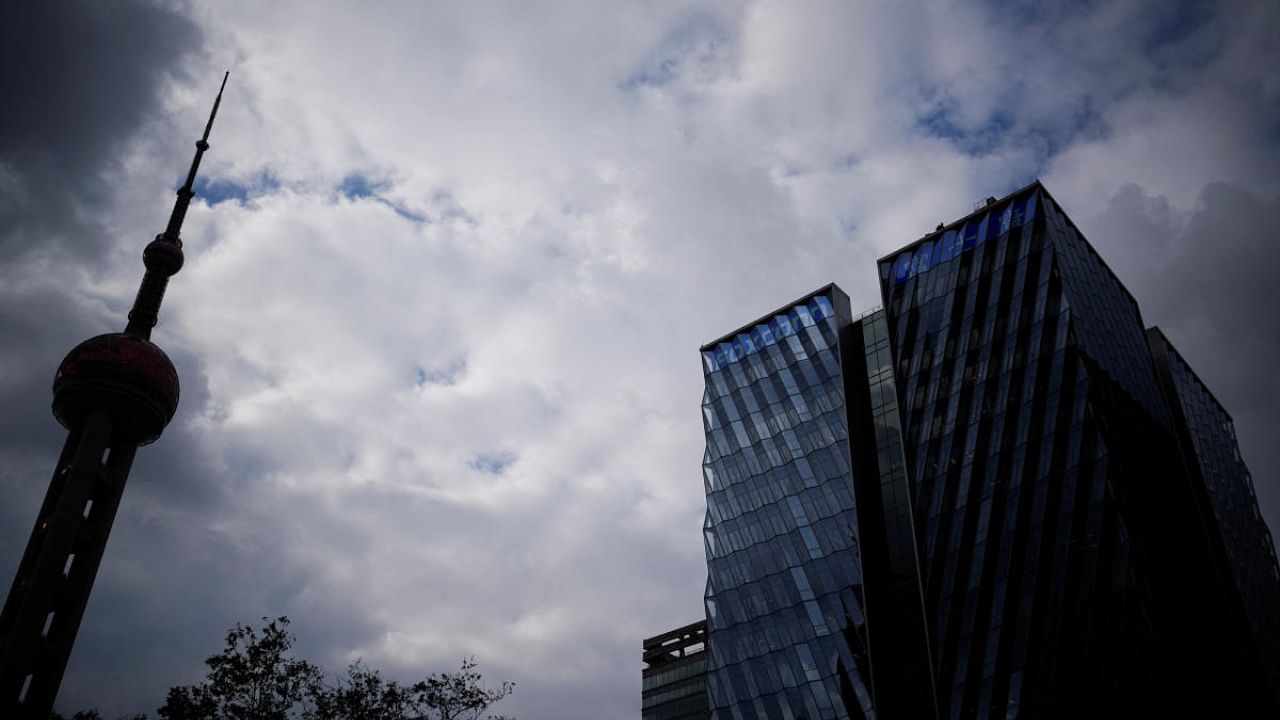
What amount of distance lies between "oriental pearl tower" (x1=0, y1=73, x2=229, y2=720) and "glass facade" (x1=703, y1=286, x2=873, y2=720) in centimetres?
4970

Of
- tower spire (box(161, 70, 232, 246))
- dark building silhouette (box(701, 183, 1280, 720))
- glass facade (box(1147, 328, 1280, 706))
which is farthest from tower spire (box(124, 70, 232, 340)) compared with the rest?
glass facade (box(1147, 328, 1280, 706))

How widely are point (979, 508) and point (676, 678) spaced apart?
5244 cm

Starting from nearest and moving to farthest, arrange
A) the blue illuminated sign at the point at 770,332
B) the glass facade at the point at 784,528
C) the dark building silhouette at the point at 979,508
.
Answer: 1. the dark building silhouette at the point at 979,508
2. the glass facade at the point at 784,528
3. the blue illuminated sign at the point at 770,332

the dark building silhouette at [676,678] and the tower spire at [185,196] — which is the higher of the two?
the tower spire at [185,196]

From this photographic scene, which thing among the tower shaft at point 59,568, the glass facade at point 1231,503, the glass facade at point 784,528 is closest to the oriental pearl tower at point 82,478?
the tower shaft at point 59,568

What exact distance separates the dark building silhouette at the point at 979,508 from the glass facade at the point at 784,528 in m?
0.20

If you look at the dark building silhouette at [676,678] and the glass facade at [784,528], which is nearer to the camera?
the glass facade at [784,528]

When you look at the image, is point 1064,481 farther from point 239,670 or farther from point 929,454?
point 239,670

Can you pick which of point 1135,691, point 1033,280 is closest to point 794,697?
point 1135,691

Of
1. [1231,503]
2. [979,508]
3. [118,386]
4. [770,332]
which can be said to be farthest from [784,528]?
[118,386]

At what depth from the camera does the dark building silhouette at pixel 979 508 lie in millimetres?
61062

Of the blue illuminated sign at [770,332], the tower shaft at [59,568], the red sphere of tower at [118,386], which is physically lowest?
the tower shaft at [59,568]

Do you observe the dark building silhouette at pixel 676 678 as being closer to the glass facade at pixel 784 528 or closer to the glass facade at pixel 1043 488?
the glass facade at pixel 784 528

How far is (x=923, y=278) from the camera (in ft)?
276
